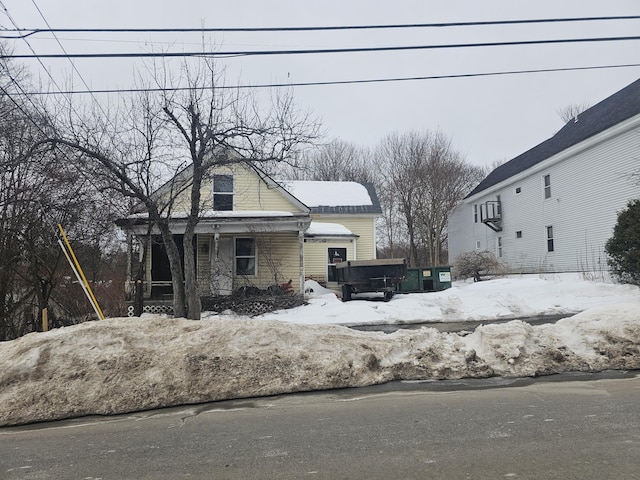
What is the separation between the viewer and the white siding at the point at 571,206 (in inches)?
763

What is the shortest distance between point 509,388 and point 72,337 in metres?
5.75

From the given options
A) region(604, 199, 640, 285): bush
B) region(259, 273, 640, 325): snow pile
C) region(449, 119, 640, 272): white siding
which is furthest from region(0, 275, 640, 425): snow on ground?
region(449, 119, 640, 272): white siding

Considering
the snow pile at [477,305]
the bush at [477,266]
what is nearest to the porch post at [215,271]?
the snow pile at [477,305]

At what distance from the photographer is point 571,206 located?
74.5 ft

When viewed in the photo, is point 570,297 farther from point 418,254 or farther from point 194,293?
point 418,254

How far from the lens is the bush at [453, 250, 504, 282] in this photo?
78.3 ft

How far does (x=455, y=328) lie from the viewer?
37.2 ft

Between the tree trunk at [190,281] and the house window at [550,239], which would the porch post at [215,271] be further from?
the house window at [550,239]

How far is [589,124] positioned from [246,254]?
59.7 ft

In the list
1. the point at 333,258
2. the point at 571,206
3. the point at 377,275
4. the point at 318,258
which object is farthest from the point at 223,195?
the point at 571,206

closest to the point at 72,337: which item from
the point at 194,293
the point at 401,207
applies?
the point at 194,293

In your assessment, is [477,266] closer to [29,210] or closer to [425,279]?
[425,279]

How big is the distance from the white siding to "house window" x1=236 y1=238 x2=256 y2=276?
1379 centimetres

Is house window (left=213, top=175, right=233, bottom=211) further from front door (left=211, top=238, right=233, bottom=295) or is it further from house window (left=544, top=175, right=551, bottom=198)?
house window (left=544, top=175, right=551, bottom=198)
